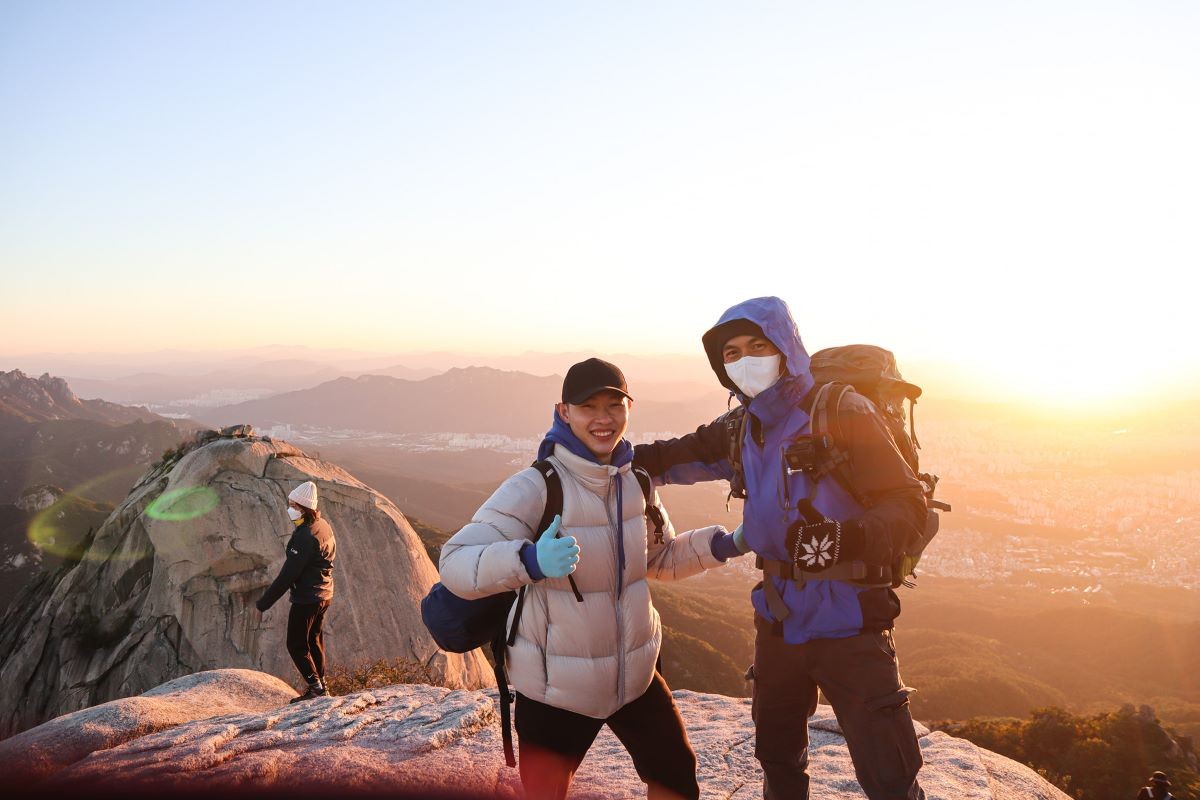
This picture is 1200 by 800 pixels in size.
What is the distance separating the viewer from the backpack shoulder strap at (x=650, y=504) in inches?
177

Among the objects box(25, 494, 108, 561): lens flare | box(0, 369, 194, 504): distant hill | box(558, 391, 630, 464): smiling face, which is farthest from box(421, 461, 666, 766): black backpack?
box(0, 369, 194, 504): distant hill

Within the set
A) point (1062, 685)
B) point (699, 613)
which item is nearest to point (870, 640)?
point (699, 613)

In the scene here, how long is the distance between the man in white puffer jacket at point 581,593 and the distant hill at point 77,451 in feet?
380

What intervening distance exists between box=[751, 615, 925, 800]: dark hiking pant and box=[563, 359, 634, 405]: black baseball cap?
6.89ft

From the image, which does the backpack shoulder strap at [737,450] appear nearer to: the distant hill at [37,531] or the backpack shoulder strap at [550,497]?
the backpack shoulder strap at [550,497]

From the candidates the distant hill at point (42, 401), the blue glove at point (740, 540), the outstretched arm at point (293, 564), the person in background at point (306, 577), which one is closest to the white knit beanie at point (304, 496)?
the person in background at point (306, 577)

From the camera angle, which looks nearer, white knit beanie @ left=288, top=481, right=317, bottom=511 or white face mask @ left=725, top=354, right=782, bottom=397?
white face mask @ left=725, top=354, right=782, bottom=397

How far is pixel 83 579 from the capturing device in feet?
62.5

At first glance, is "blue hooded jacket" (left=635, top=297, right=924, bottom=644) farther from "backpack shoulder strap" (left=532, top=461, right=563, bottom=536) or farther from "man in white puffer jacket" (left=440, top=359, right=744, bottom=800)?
"backpack shoulder strap" (left=532, top=461, right=563, bottom=536)

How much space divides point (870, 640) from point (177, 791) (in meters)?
5.18

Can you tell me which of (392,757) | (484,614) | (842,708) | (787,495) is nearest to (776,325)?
(787,495)

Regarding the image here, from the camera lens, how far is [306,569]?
10.1 m

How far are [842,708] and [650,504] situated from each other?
1.81 meters

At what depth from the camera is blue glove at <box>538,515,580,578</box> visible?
3.46 m
